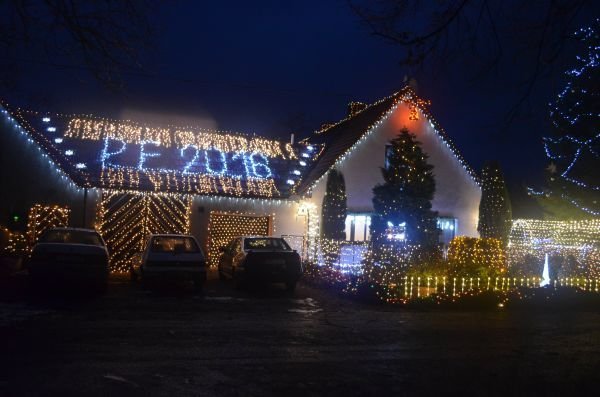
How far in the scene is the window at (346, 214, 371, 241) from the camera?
2497 centimetres

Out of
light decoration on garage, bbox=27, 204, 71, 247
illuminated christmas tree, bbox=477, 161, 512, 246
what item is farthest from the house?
illuminated christmas tree, bbox=477, 161, 512, 246

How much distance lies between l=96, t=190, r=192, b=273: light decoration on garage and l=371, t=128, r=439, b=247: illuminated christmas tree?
6996mm

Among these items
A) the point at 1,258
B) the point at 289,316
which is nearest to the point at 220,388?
the point at 289,316

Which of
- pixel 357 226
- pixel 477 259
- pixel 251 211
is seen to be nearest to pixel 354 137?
pixel 357 226

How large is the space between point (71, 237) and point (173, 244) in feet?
8.65

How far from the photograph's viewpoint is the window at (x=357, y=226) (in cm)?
2497

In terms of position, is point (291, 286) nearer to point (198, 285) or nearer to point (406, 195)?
point (198, 285)

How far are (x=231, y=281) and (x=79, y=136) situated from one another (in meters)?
8.69

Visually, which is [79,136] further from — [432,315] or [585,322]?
[585,322]

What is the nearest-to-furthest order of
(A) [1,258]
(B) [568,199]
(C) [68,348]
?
(C) [68,348]
(A) [1,258]
(B) [568,199]

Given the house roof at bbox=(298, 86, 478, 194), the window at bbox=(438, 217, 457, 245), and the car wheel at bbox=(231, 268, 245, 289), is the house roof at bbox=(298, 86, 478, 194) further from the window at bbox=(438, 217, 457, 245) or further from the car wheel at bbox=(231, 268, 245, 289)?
the car wheel at bbox=(231, 268, 245, 289)

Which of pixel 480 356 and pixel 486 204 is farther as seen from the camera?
pixel 486 204

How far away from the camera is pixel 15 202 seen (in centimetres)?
2261

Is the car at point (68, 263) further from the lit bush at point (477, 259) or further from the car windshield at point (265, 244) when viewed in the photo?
the lit bush at point (477, 259)
